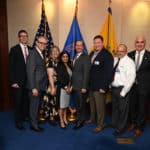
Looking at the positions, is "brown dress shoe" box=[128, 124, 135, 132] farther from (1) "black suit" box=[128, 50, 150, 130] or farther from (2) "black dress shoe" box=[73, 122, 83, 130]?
(2) "black dress shoe" box=[73, 122, 83, 130]

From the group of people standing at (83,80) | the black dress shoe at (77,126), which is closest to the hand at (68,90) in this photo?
the group of people standing at (83,80)

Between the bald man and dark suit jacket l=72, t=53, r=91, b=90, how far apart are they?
1.48 ft

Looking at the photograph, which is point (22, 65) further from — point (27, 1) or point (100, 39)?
point (27, 1)

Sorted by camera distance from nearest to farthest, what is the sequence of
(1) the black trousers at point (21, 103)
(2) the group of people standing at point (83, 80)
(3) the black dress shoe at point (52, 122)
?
(2) the group of people standing at point (83, 80) → (1) the black trousers at point (21, 103) → (3) the black dress shoe at point (52, 122)

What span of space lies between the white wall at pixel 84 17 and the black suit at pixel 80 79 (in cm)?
102

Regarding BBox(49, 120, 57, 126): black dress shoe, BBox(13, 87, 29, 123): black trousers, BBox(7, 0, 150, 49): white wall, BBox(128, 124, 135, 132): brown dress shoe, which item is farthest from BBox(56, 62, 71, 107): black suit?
BBox(128, 124, 135, 132): brown dress shoe

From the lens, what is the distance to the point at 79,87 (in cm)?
361

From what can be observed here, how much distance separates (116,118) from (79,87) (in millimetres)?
811

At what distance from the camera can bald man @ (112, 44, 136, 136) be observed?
10.7ft

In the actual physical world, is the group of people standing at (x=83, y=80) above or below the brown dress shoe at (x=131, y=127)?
above

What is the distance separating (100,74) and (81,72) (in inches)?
13.0

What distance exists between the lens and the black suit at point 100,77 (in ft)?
11.2

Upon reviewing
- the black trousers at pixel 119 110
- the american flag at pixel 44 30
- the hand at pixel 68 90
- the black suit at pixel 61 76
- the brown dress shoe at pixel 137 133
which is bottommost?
the brown dress shoe at pixel 137 133

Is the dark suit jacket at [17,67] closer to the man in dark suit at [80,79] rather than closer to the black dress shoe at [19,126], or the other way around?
the black dress shoe at [19,126]
